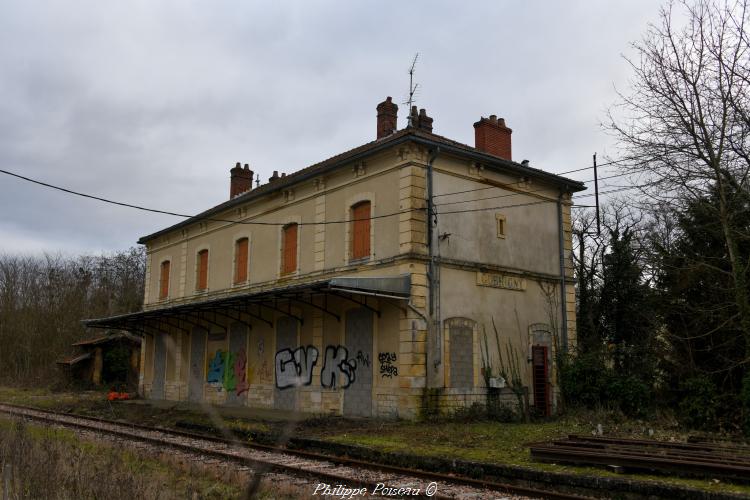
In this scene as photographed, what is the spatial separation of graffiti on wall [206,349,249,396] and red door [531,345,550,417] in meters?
8.32

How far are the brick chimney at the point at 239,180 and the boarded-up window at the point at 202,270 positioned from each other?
11.0 ft

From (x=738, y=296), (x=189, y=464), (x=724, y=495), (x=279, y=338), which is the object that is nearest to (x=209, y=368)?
(x=279, y=338)

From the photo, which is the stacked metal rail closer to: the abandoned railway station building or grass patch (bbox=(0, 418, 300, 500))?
grass patch (bbox=(0, 418, 300, 500))

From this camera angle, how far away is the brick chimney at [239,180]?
86.3 ft

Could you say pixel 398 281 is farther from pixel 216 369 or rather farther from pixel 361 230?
pixel 216 369

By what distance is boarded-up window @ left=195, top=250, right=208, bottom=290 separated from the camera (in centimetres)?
2356

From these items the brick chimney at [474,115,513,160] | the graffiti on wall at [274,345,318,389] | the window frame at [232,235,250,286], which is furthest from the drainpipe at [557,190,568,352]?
the window frame at [232,235,250,286]

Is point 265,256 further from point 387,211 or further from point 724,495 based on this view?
point 724,495

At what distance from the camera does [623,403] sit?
15.5 meters

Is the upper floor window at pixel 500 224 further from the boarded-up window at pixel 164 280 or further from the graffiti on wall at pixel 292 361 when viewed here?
the boarded-up window at pixel 164 280

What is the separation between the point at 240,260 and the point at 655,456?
1550 centimetres

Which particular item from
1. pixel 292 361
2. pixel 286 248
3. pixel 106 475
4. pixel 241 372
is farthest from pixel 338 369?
pixel 106 475

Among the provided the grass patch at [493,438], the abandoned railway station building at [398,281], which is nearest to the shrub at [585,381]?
the abandoned railway station building at [398,281]

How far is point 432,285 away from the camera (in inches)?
598
